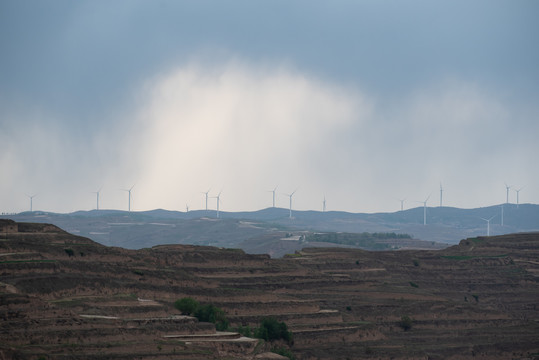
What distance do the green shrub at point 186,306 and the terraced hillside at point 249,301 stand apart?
0.98m

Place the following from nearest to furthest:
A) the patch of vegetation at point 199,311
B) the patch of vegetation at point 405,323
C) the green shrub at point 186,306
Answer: the patch of vegetation at point 199,311 < the green shrub at point 186,306 < the patch of vegetation at point 405,323

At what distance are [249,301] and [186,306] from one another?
497 inches

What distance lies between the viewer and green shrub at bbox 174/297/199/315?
83.1 m

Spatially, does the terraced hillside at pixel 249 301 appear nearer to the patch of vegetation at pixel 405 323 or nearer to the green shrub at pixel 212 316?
the patch of vegetation at pixel 405 323

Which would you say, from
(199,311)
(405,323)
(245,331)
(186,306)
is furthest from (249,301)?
(405,323)

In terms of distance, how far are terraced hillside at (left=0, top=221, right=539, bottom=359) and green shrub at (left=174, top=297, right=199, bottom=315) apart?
98 cm

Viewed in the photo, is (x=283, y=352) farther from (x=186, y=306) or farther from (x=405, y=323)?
(x=405, y=323)

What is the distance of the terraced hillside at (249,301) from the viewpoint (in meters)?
66.4

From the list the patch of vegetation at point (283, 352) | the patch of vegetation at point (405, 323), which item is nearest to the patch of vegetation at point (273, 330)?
the patch of vegetation at point (283, 352)

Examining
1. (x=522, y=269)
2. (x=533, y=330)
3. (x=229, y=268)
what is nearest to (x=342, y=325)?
(x=229, y=268)

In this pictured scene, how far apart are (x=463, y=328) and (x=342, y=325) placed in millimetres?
15675

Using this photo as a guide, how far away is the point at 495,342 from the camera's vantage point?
4097 inches

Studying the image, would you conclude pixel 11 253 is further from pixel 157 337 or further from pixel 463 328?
pixel 463 328

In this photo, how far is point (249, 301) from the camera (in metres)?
95.4
